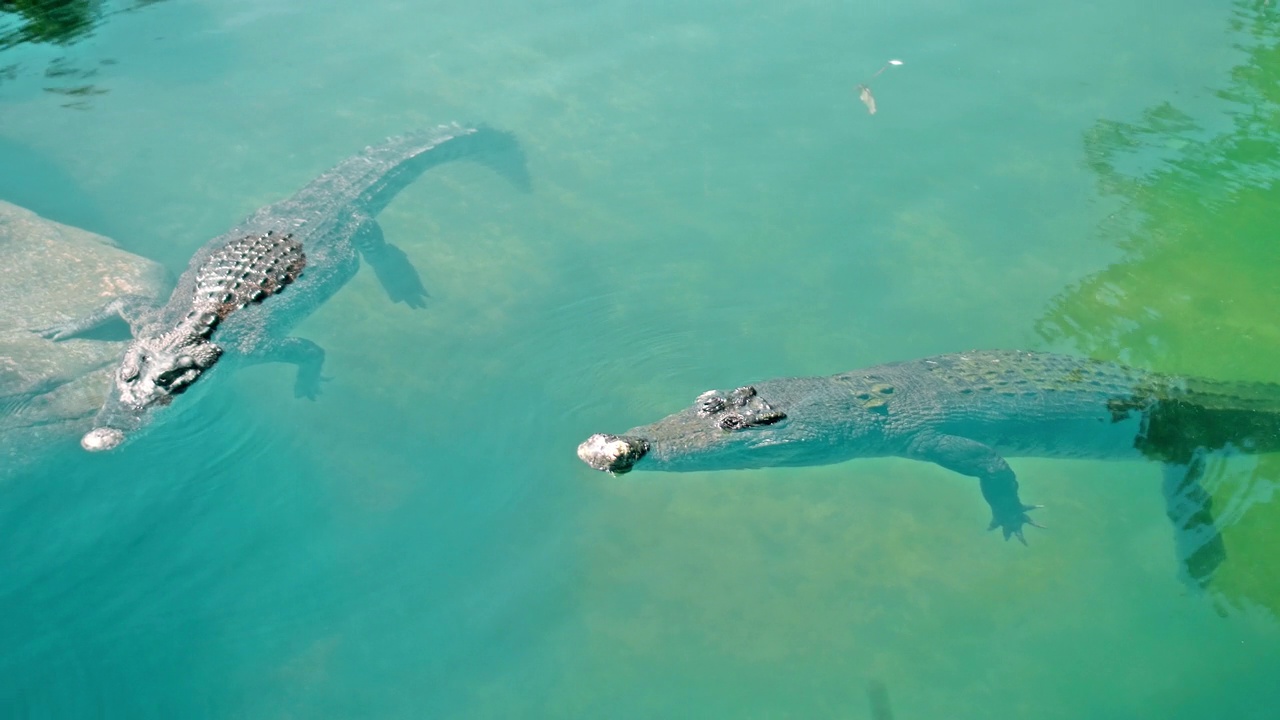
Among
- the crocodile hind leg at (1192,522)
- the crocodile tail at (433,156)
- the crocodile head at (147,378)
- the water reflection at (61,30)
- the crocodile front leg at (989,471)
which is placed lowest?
the crocodile hind leg at (1192,522)

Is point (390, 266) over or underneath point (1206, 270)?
over

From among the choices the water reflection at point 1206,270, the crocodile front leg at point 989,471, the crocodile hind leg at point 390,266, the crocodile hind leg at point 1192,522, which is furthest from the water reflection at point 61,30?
the crocodile hind leg at point 1192,522

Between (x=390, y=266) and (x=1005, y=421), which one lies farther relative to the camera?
(x=390, y=266)

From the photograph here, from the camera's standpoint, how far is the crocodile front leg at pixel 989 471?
6.12 metres

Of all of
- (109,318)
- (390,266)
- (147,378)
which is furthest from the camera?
(390,266)

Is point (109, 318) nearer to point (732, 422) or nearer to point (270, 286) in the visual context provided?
point (270, 286)

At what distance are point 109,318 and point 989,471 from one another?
7409 millimetres

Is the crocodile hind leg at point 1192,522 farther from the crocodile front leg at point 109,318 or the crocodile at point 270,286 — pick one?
the crocodile front leg at point 109,318

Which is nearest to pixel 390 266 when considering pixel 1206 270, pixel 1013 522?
pixel 1013 522

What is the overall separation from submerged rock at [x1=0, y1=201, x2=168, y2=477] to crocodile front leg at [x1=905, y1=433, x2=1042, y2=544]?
6470 mm

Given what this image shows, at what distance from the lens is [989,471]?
6.13m

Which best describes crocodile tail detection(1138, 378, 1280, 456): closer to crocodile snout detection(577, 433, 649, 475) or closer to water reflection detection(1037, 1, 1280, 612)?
water reflection detection(1037, 1, 1280, 612)

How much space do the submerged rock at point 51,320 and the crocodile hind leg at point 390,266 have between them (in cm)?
188

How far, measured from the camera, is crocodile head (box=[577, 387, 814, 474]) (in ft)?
19.1
